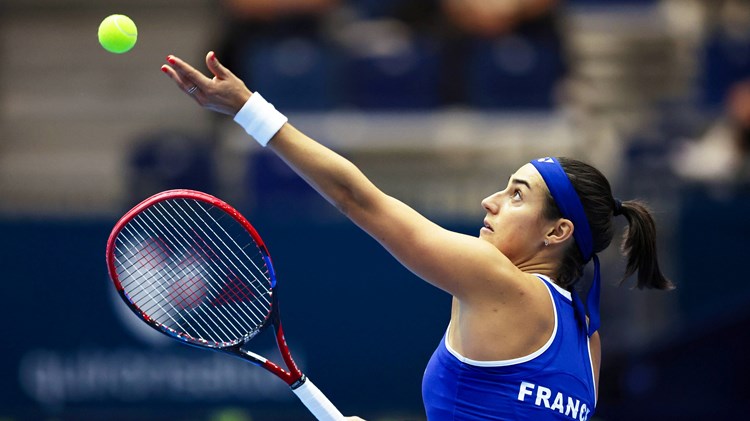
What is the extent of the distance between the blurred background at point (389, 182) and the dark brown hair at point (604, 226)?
12.6ft

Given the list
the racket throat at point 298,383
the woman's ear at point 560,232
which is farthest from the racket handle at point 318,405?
the woman's ear at point 560,232

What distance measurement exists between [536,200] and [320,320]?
448 cm

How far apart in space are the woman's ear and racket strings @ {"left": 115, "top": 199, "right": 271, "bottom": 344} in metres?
0.93

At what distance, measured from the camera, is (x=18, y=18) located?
11.7m

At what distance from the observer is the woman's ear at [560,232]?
11.2 feet

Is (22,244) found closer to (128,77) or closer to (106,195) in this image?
(106,195)

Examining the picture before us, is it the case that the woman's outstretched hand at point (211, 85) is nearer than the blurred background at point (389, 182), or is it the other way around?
the woman's outstretched hand at point (211, 85)

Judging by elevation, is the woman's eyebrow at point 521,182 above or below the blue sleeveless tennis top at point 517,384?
above

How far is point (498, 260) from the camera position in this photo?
10.5 feet

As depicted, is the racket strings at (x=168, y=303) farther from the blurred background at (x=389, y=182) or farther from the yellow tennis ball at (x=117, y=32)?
the blurred background at (x=389, y=182)

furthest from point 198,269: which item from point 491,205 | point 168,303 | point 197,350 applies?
point 197,350

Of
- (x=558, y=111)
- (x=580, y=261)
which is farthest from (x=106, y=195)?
(x=580, y=261)

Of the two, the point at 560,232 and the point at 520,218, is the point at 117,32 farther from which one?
the point at 560,232

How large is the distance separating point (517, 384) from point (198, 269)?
2.50 meters
